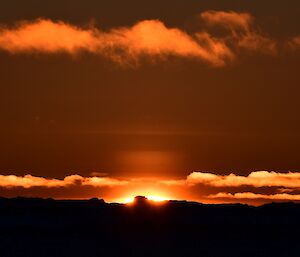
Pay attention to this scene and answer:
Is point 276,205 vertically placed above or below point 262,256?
above

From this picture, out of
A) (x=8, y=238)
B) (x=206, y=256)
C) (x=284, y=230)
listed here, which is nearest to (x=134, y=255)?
(x=206, y=256)

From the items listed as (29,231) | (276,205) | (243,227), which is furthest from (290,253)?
(29,231)

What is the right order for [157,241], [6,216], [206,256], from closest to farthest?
[206,256]
[157,241]
[6,216]

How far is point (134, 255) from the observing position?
96.1m

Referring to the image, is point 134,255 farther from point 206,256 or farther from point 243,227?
point 243,227

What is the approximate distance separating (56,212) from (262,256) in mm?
25256

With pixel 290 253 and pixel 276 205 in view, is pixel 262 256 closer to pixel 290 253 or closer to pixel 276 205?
pixel 290 253

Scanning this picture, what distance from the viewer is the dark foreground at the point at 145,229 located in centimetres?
9825

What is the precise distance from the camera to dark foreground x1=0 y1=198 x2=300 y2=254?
98250mm

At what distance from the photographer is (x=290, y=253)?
99438 millimetres

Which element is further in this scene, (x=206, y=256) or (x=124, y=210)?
(x=124, y=210)

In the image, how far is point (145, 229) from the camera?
108 metres

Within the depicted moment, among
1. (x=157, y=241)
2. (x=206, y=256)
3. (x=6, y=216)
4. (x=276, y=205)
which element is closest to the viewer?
(x=206, y=256)

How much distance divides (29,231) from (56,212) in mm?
8212
